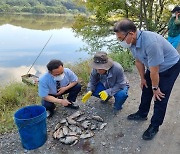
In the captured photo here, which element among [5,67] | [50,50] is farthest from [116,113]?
→ [50,50]

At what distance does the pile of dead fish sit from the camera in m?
3.18

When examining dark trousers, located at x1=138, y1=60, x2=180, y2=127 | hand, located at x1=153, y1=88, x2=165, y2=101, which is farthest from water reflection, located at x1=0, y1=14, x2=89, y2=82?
hand, located at x1=153, y1=88, x2=165, y2=101

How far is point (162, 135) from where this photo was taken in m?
3.21

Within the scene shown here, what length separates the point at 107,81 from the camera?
3682 millimetres

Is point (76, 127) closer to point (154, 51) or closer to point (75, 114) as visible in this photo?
point (75, 114)

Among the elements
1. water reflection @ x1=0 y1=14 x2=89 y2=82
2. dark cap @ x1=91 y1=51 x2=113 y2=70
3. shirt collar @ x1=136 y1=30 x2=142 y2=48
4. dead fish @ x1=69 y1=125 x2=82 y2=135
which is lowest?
water reflection @ x1=0 y1=14 x2=89 y2=82

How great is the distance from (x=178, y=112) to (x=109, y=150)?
1552mm

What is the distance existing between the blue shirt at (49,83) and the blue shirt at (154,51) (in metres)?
1.51

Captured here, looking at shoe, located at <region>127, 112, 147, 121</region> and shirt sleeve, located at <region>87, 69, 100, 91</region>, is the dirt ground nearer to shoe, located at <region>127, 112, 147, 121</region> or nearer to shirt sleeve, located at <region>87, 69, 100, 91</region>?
shoe, located at <region>127, 112, 147, 121</region>

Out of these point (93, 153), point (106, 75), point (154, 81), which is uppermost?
point (154, 81)

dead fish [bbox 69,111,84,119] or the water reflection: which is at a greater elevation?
dead fish [bbox 69,111,84,119]

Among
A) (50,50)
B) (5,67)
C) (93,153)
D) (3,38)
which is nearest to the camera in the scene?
(93,153)

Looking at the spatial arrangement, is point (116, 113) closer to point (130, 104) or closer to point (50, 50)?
point (130, 104)

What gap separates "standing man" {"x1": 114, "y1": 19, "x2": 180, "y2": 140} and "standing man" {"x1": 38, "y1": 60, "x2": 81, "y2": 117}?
1.23 m
